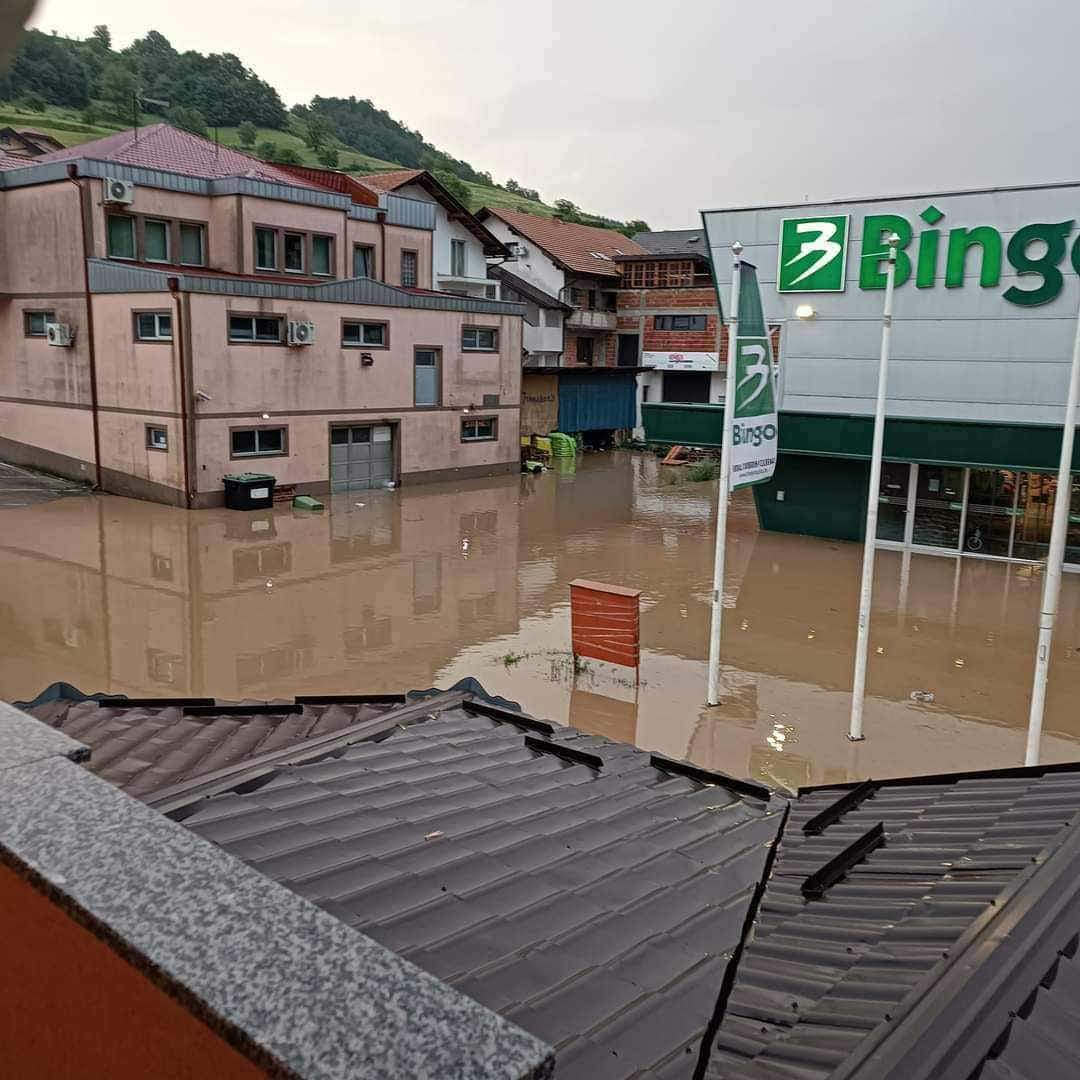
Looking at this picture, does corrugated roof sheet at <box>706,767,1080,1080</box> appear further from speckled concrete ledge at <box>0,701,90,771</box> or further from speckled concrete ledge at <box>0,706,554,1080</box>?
speckled concrete ledge at <box>0,701,90,771</box>

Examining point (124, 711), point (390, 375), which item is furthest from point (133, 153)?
point (124, 711)

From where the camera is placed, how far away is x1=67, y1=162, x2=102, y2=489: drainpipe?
27750 mm

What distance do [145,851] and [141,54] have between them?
119774 mm

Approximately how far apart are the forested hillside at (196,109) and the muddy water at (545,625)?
2423 inches

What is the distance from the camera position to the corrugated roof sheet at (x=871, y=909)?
301 centimetres

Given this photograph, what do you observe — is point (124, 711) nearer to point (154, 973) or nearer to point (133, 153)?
point (154, 973)

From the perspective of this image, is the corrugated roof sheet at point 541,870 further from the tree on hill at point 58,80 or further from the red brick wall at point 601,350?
the tree on hill at point 58,80

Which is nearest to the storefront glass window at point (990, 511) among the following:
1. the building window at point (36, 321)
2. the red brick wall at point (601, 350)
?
the building window at point (36, 321)

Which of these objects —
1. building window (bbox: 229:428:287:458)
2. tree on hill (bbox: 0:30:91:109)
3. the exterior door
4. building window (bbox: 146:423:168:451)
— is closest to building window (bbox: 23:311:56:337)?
building window (bbox: 146:423:168:451)

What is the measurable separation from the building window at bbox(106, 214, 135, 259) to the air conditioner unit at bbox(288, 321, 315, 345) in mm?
5568

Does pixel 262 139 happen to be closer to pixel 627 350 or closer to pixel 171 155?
pixel 627 350

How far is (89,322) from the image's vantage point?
28188 millimetres

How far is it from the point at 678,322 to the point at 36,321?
2834cm

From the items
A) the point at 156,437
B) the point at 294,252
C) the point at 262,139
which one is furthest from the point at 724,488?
the point at 262,139
